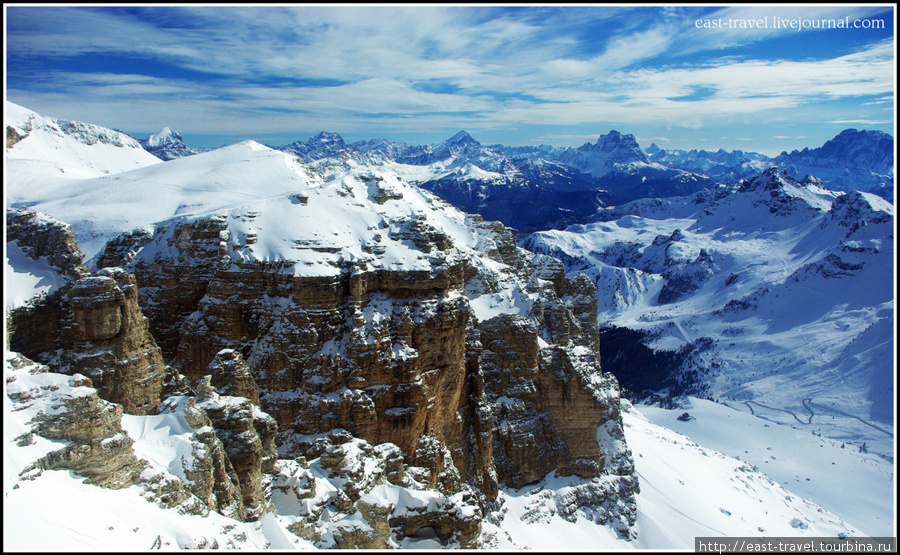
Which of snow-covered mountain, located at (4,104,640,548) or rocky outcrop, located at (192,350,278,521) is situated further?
rocky outcrop, located at (192,350,278,521)

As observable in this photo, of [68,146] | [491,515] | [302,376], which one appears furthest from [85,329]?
[68,146]

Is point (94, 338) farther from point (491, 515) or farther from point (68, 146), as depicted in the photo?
point (68, 146)

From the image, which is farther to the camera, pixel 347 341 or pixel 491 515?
pixel 491 515

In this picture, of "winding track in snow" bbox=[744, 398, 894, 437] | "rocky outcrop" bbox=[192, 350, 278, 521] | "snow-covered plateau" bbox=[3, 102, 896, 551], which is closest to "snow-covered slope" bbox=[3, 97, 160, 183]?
"snow-covered plateau" bbox=[3, 102, 896, 551]

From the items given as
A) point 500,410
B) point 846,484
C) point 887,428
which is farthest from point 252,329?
point 887,428

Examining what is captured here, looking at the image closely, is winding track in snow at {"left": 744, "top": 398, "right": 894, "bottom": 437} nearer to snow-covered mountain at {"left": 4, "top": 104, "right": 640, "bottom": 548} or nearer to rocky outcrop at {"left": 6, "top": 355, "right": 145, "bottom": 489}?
snow-covered mountain at {"left": 4, "top": 104, "right": 640, "bottom": 548}

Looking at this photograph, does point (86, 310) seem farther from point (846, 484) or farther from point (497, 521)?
point (846, 484)

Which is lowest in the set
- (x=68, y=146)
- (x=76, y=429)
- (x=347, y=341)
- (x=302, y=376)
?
(x=302, y=376)

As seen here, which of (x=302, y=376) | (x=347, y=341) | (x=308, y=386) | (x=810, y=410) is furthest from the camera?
(x=810, y=410)
